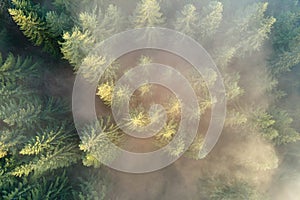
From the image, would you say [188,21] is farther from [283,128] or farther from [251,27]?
[283,128]

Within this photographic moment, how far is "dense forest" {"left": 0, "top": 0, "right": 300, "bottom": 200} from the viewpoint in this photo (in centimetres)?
1434

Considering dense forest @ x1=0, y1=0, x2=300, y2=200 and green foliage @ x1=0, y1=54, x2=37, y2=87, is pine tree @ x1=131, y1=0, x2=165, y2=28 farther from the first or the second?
green foliage @ x1=0, y1=54, x2=37, y2=87

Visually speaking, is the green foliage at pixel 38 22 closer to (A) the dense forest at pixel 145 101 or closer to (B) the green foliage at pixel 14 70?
(A) the dense forest at pixel 145 101

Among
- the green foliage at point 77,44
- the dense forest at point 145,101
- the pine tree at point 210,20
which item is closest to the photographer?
the green foliage at point 77,44

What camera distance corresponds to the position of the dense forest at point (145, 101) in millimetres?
14344

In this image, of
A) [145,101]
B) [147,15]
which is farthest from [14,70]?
[147,15]

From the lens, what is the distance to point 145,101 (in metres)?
15.4

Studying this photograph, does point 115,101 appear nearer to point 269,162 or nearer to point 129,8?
point 129,8

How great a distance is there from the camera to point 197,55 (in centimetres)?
1641

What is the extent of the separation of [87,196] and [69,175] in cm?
183

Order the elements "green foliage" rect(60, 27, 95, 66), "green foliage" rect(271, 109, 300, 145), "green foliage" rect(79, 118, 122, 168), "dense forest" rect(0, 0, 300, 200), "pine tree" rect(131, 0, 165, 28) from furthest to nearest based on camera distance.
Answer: "green foliage" rect(271, 109, 300, 145), "dense forest" rect(0, 0, 300, 200), "pine tree" rect(131, 0, 165, 28), "green foliage" rect(79, 118, 122, 168), "green foliage" rect(60, 27, 95, 66)

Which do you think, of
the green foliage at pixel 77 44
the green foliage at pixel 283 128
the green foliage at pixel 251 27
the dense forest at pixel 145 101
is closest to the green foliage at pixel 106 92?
the dense forest at pixel 145 101

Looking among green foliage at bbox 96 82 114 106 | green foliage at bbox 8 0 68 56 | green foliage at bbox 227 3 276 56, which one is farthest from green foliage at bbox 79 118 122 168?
green foliage at bbox 227 3 276 56

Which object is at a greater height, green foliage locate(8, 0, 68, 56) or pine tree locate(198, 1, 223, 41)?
pine tree locate(198, 1, 223, 41)
